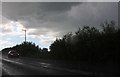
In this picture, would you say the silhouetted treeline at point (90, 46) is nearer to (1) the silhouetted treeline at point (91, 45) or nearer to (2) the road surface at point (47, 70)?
(1) the silhouetted treeline at point (91, 45)

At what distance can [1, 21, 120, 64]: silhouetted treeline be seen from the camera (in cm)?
3250

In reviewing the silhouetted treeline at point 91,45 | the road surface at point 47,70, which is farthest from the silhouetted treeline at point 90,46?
the road surface at point 47,70

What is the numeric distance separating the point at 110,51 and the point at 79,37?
11.6 metres

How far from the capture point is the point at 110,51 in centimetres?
3259

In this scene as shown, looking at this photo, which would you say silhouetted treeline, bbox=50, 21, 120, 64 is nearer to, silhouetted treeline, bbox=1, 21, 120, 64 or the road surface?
silhouetted treeline, bbox=1, 21, 120, 64

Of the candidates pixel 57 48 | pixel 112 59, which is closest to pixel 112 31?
pixel 112 59

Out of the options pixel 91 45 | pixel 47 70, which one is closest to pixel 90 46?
pixel 91 45

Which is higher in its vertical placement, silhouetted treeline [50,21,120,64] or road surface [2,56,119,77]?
silhouetted treeline [50,21,120,64]

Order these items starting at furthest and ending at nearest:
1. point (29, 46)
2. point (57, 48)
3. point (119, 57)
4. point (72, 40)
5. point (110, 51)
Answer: point (29, 46) < point (57, 48) < point (72, 40) < point (110, 51) < point (119, 57)

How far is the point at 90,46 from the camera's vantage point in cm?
3816

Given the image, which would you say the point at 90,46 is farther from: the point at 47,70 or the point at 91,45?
the point at 47,70

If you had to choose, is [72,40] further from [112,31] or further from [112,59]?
[112,59]

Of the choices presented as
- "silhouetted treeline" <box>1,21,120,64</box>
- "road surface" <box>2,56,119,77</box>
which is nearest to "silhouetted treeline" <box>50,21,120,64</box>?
"silhouetted treeline" <box>1,21,120,64</box>

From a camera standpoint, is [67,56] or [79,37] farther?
[67,56]
